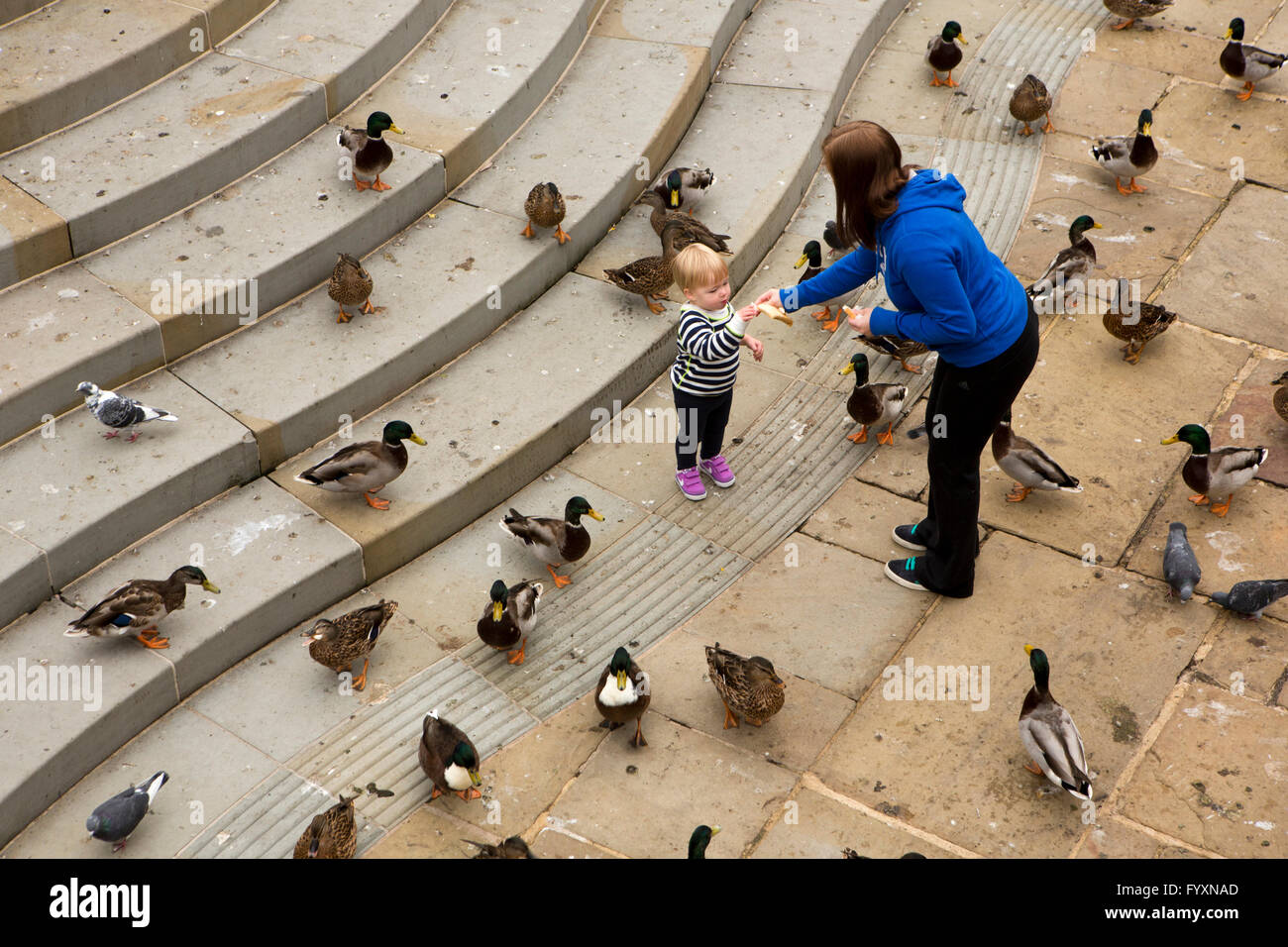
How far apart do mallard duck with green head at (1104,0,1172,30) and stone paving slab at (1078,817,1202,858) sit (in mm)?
8384

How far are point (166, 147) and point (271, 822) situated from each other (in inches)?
179

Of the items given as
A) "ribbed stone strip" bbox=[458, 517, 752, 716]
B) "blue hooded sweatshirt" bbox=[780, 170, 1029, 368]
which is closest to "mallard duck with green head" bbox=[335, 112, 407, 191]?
"ribbed stone strip" bbox=[458, 517, 752, 716]

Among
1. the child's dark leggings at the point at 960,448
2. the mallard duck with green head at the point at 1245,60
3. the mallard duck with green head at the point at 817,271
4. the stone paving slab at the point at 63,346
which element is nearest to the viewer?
the child's dark leggings at the point at 960,448

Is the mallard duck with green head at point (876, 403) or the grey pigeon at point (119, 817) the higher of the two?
the mallard duck with green head at point (876, 403)

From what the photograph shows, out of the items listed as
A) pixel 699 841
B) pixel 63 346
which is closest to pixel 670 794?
pixel 699 841

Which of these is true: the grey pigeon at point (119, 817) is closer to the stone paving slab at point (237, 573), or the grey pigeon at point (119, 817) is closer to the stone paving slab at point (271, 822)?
the stone paving slab at point (271, 822)

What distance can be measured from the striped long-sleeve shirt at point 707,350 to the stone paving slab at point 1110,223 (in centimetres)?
313

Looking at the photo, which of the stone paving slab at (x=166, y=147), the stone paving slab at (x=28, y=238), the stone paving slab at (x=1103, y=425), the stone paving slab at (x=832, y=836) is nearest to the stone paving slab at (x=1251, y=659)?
the stone paving slab at (x=1103, y=425)

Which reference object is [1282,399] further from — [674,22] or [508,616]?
[674,22]

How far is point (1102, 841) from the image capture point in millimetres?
5242

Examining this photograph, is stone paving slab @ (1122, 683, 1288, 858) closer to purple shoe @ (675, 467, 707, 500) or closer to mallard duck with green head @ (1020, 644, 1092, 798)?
mallard duck with green head @ (1020, 644, 1092, 798)

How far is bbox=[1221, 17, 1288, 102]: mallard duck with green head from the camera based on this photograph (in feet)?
33.7

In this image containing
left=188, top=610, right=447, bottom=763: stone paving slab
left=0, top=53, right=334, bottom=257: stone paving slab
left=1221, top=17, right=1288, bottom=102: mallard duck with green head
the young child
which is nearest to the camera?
left=188, top=610, right=447, bottom=763: stone paving slab

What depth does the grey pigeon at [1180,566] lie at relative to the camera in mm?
6262
